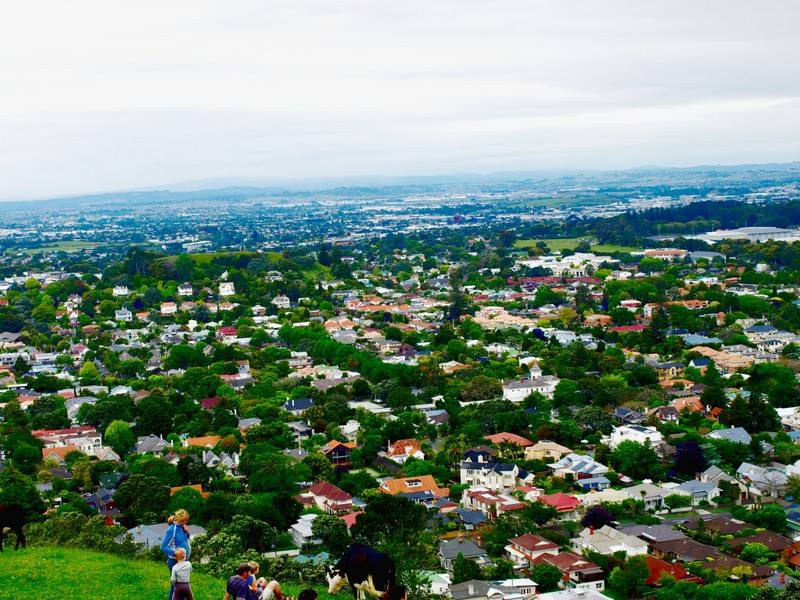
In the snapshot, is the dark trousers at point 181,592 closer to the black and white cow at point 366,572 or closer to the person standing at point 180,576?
the person standing at point 180,576

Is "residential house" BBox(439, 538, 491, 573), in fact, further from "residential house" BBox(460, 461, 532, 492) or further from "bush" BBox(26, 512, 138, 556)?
"bush" BBox(26, 512, 138, 556)

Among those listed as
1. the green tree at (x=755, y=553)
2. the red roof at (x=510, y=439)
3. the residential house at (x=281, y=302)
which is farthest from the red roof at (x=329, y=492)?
the residential house at (x=281, y=302)

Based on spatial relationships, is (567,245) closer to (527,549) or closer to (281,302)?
(281,302)

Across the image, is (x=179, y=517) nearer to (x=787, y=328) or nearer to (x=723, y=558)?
(x=723, y=558)

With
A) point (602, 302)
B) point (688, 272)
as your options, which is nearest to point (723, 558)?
point (602, 302)

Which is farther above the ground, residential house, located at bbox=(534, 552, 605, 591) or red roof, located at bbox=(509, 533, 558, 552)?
red roof, located at bbox=(509, 533, 558, 552)

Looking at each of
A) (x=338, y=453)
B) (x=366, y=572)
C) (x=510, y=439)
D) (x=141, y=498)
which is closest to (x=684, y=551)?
(x=510, y=439)

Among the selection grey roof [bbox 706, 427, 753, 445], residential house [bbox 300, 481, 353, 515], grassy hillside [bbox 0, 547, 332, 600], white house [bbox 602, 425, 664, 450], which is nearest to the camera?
grassy hillside [bbox 0, 547, 332, 600]

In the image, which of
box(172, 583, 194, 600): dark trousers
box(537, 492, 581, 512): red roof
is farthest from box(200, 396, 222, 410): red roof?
box(172, 583, 194, 600): dark trousers
